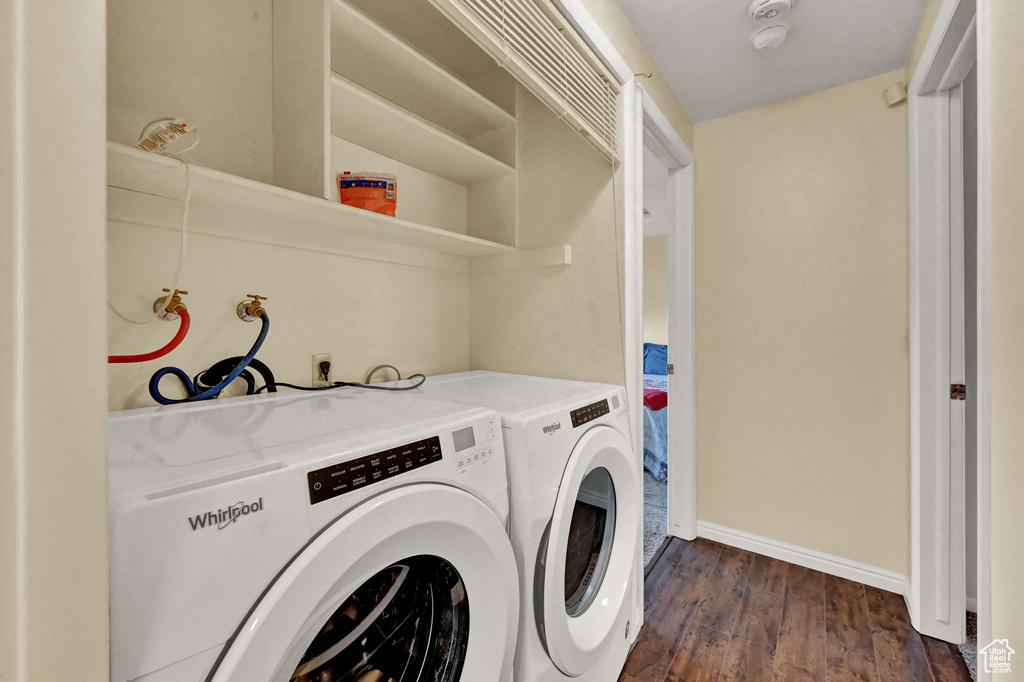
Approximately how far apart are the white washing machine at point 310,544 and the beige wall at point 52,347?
6 centimetres

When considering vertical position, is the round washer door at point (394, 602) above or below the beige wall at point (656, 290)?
below

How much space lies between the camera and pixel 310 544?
582mm

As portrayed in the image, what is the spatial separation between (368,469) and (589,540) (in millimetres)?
901

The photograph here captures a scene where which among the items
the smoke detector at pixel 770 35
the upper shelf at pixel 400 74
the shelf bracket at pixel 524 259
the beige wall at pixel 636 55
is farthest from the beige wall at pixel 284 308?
the smoke detector at pixel 770 35

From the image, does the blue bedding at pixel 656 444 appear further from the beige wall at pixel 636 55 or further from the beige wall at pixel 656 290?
the beige wall at pixel 656 290

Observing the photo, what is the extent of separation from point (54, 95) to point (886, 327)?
2.61 m

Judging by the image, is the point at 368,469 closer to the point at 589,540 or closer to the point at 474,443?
the point at 474,443

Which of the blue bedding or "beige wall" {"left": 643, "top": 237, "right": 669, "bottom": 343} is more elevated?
"beige wall" {"left": 643, "top": 237, "right": 669, "bottom": 343}

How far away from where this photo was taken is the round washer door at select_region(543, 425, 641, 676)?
102cm

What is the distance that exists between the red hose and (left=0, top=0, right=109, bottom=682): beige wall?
654 mm

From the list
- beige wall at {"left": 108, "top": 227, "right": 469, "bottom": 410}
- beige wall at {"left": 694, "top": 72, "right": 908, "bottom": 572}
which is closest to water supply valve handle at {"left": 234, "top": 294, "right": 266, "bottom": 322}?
beige wall at {"left": 108, "top": 227, "right": 469, "bottom": 410}

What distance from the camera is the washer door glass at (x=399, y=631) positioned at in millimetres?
699

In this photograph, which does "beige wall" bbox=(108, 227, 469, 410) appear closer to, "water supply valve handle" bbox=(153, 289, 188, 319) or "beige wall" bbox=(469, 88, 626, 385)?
"water supply valve handle" bbox=(153, 289, 188, 319)

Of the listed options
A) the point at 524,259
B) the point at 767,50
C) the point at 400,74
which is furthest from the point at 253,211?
the point at 767,50
